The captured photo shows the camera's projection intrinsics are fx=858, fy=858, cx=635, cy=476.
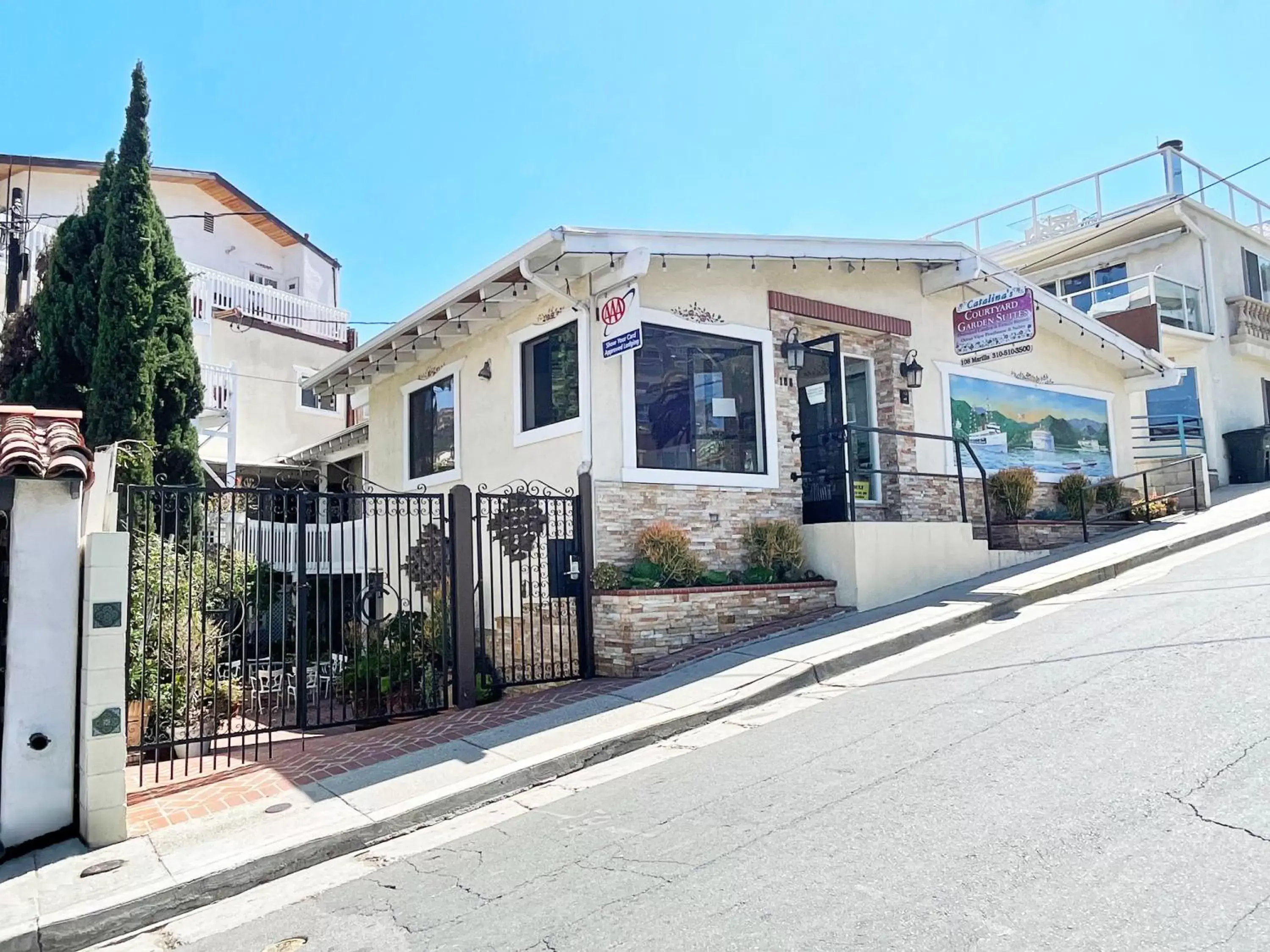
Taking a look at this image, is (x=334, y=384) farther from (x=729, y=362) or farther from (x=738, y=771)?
(x=738, y=771)

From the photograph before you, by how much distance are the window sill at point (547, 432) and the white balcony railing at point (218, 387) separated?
8706 mm

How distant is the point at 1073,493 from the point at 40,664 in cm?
1413

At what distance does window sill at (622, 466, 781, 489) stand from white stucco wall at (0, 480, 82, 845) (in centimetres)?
537

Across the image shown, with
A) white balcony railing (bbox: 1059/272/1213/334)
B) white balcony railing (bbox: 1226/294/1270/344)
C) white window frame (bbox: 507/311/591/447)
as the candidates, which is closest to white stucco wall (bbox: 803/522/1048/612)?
white window frame (bbox: 507/311/591/447)

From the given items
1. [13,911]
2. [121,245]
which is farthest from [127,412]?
[13,911]

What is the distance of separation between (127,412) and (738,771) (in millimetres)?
9847

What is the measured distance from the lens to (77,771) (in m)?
5.41

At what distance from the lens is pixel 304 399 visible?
20.6 meters

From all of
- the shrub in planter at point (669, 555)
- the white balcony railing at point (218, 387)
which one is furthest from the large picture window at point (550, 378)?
the white balcony railing at point (218, 387)

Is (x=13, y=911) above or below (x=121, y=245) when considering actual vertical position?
below

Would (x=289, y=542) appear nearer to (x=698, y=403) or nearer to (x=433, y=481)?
(x=698, y=403)

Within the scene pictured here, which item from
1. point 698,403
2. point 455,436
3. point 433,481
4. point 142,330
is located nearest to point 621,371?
point 698,403

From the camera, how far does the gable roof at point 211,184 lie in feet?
67.2

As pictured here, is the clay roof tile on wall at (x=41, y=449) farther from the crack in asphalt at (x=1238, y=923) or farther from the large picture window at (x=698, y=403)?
the crack in asphalt at (x=1238, y=923)
